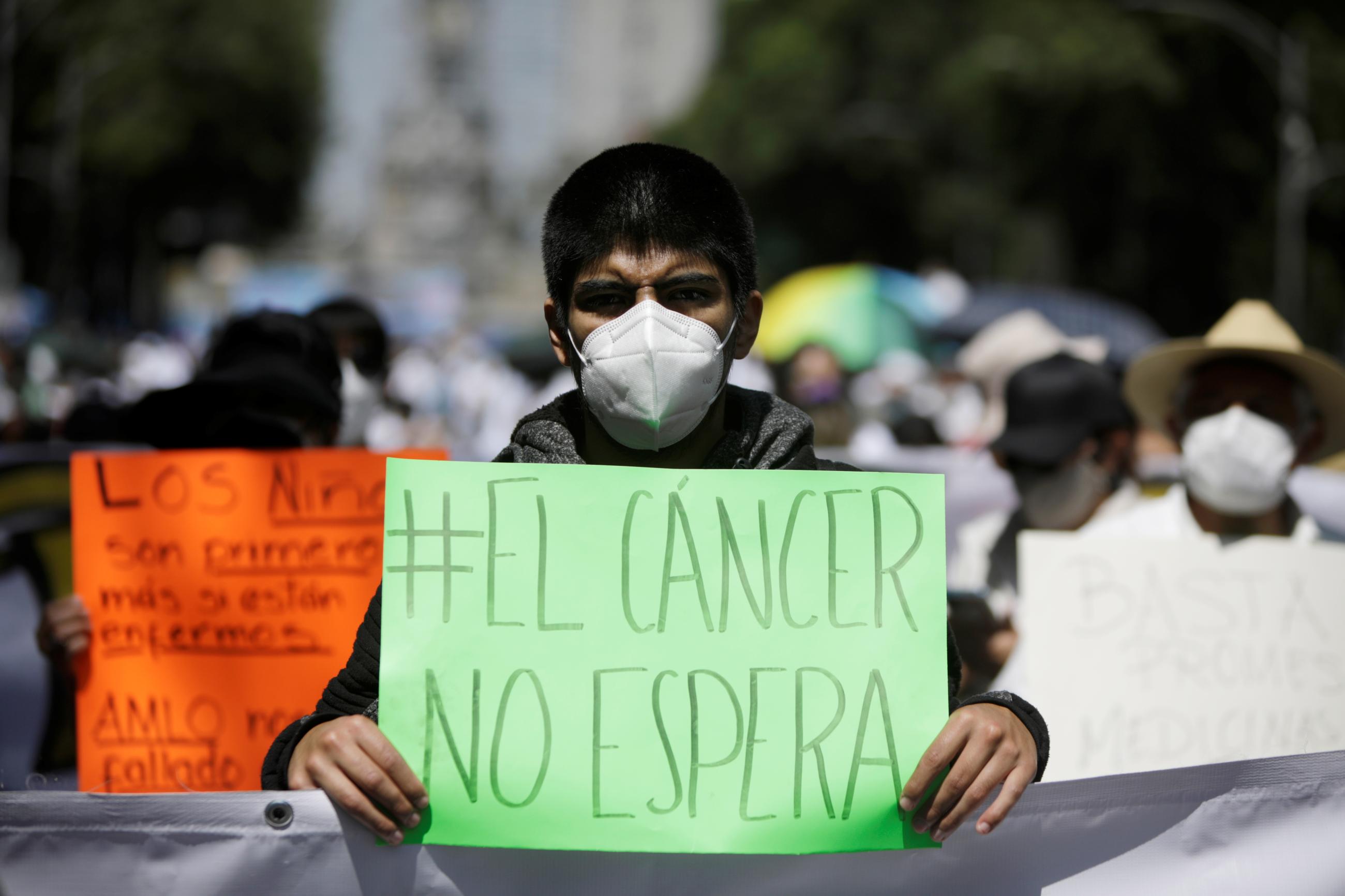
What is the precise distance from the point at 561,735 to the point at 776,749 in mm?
276

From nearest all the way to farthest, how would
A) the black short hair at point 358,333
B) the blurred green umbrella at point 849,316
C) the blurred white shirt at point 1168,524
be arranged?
the blurred white shirt at point 1168,524 → the black short hair at point 358,333 → the blurred green umbrella at point 849,316

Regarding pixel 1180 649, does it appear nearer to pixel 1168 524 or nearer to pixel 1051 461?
pixel 1168 524

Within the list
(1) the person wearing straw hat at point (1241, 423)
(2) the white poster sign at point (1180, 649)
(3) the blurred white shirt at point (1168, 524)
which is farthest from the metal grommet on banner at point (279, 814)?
(1) the person wearing straw hat at point (1241, 423)

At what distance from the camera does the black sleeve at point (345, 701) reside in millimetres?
1953

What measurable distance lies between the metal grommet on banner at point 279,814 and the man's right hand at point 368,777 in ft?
0.23

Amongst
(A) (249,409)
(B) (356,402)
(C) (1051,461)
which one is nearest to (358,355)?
(B) (356,402)

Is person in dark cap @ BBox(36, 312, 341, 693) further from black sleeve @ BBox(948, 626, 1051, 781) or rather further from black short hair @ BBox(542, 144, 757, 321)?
black sleeve @ BBox(948, 626, 1051, 781)

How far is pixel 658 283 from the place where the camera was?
6.66 ft

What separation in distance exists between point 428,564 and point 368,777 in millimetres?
278

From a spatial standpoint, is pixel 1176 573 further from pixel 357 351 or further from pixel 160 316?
pixel 160 316

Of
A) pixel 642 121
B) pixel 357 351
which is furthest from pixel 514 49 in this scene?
pixel 357 351

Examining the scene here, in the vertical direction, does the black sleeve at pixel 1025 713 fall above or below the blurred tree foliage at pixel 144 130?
below

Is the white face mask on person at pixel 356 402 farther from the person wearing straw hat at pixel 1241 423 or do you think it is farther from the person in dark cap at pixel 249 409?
the person wearing straw hat at pixel 1241 423

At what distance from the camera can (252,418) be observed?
3350mm
